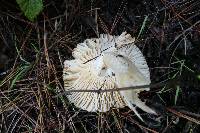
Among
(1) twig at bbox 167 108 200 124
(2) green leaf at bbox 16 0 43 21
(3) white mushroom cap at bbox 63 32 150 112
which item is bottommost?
(1) twig at bbox 167 108 200 124

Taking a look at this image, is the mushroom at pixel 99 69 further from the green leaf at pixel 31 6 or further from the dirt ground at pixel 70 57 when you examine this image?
the green leaf at pixel 31 6

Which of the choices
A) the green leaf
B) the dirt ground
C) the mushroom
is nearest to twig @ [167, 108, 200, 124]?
the dirt ground

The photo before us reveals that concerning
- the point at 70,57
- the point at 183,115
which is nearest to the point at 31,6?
the point at 70,57

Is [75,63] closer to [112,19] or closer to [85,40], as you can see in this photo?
[85,40]

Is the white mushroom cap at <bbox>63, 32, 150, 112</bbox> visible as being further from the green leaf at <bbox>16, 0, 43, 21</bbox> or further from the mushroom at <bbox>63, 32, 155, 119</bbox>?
the green leaf at <bbox>16, 0, 43, 21</bbox>

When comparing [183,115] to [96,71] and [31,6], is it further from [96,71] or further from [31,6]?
[31,6]

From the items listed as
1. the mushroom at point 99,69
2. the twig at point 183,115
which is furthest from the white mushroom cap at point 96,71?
the twig at point 183,115

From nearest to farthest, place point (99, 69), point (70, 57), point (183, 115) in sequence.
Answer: point (99, 69) → point (183, 115) → point (70, 57)
